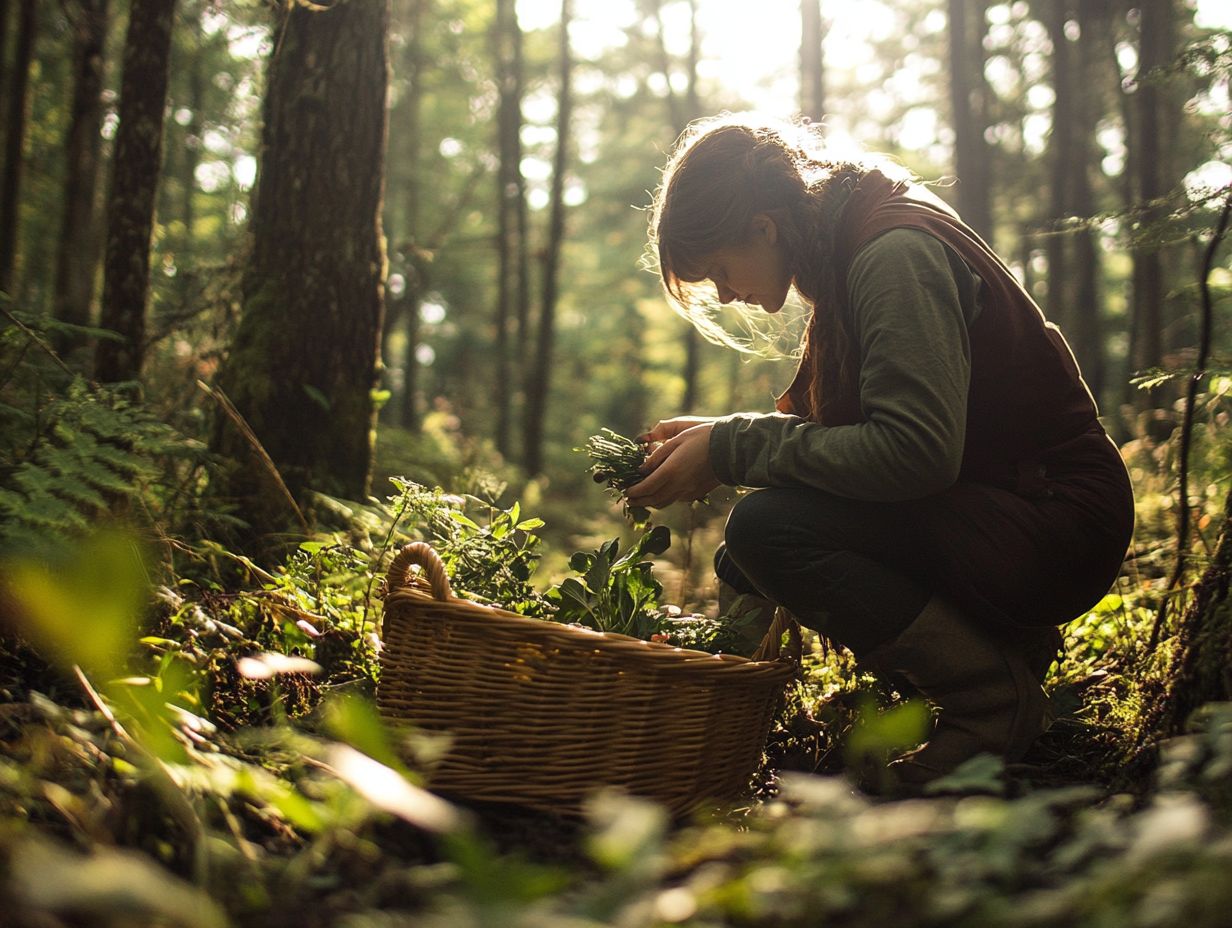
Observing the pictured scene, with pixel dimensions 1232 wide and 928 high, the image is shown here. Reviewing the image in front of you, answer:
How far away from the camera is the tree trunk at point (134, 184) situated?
326 cm

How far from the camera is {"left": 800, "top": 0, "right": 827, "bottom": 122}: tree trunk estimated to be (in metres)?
12.0

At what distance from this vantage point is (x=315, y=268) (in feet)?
11.9

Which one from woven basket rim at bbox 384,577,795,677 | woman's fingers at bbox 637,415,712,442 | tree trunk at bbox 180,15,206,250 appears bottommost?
woven basket rim at bbox 384,577,795,677

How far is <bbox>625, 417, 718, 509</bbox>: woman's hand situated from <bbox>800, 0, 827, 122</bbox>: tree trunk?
1065cm

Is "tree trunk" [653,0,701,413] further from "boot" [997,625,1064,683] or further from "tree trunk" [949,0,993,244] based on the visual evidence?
"boot" [997,625,1064,683]

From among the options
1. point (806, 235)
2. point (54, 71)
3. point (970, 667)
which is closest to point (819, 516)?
point (970, 667)

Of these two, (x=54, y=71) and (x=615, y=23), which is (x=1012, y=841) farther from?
(x=615, y=23)

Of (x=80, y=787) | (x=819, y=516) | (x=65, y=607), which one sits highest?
(x=819, y=516)

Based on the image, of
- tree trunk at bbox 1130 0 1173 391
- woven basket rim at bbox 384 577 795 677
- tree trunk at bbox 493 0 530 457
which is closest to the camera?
woven basket rim at bbox 384 577 795 677

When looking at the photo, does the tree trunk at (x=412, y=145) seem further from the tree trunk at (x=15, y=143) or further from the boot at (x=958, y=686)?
the boot at (x=958, y=686)

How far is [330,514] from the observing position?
3.44 m

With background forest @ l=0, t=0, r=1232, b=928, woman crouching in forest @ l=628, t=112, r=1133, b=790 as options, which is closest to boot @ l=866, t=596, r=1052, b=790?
woman crouching in forest @ l=628, t=112, r=1133, b=790

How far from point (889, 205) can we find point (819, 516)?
766mm

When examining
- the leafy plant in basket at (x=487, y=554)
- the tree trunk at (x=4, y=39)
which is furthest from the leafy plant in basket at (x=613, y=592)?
the tree trunk at (x=4, y=39)
